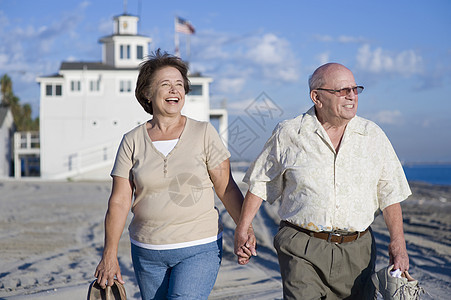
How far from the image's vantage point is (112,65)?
37031 millimetres

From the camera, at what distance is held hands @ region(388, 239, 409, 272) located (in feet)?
11.3

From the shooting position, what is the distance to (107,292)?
3.46 m

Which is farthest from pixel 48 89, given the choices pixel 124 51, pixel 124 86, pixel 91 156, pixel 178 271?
pixel 178 271

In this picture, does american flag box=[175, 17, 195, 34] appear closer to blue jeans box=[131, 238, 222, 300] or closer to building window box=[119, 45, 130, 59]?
building window box=[119, 45, 130, 59]

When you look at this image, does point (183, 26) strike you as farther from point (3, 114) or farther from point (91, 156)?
point (3, 114)

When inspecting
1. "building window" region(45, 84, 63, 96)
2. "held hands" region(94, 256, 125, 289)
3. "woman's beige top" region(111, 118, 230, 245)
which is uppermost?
"building window" region(45, 84, 63, 96)

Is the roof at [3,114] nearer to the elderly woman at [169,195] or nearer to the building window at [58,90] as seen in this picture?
the building window at [58,90]

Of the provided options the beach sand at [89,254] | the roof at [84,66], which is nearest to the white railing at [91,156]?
the roof at [84,66]

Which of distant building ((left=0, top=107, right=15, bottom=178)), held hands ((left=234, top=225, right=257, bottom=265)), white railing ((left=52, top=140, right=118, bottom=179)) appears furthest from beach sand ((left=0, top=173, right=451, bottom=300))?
distant building ((left=0, top=107, right=15, bottom=178))

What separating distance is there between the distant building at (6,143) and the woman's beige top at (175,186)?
114 ft

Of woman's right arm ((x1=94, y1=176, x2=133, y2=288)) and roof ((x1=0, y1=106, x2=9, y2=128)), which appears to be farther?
roof ((x1=0, y1=106, x2=9, y2=128))

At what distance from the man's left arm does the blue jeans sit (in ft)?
3.83

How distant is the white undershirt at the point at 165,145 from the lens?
11.8 ft

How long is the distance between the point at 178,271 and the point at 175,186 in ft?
1.82
